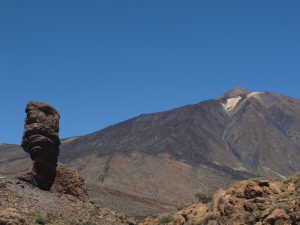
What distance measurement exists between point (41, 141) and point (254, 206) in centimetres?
1926

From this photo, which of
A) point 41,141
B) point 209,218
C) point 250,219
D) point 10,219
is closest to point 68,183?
point 41,141

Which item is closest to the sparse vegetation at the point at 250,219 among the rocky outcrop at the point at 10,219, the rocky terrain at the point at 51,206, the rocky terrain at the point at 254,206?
the rocky terrain at the point at 254,206

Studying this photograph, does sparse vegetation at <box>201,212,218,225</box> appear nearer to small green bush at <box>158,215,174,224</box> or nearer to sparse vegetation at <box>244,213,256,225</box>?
sparse vegetation at <box>244,213,256,225</box>

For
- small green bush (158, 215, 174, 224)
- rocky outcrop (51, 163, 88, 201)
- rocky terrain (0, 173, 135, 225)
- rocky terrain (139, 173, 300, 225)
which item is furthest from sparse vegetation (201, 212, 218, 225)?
rocky outcrop (51, 163, 88, 201)

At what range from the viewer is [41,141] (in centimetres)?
3453

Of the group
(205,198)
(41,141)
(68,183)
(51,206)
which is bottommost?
(205,198)

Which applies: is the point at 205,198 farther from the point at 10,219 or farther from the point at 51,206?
the point at 10,219

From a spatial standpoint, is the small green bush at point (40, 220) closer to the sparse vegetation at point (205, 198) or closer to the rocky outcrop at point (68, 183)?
the sparse vegetation at point (205, 198)

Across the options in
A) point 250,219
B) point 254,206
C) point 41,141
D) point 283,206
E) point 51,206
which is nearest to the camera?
point 283,206

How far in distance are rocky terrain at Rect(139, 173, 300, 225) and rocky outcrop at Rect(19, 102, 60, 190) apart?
14.6 m

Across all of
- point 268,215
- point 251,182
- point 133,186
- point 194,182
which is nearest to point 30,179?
point 251,182

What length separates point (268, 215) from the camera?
54.3 ft

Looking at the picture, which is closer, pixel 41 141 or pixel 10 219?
pixel 10 219

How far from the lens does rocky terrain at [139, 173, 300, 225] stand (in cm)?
1614
